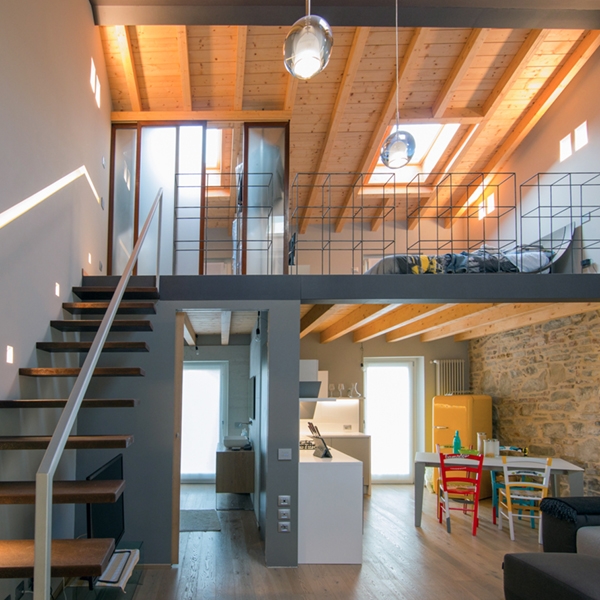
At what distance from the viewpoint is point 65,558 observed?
108 inches

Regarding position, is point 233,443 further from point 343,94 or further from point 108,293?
point 343,94

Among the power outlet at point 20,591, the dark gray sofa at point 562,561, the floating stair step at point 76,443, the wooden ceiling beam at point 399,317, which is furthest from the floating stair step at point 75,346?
the wooden ceiling beam at point 399,317

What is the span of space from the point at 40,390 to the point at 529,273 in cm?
428

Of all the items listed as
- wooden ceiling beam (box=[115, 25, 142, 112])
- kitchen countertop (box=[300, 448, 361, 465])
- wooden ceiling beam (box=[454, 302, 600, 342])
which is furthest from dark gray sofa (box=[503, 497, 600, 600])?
wooden ceiling beam (box=[115, 25, 142, 112])

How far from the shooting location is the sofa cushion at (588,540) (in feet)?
14.4

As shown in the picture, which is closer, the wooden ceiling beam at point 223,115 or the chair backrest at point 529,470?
the chair backrest at point 529,470

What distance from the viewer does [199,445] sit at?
10.2 meters

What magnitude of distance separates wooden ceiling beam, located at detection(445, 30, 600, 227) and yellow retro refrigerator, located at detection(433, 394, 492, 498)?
2.74m

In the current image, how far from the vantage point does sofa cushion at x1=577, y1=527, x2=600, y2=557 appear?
14.4 ft

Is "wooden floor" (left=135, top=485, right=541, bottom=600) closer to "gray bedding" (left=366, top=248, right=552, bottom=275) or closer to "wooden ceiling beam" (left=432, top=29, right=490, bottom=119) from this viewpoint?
"gray bedding" (left=366, top=248, right=552, bottom=275)

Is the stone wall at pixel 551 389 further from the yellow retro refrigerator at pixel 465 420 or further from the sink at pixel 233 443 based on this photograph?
the sink at pixel 233 443

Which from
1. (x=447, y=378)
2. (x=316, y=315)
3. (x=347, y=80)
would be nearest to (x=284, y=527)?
(x=316, y=315)

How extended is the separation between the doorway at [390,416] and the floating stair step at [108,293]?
584 centimetres

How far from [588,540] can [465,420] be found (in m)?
4.34
